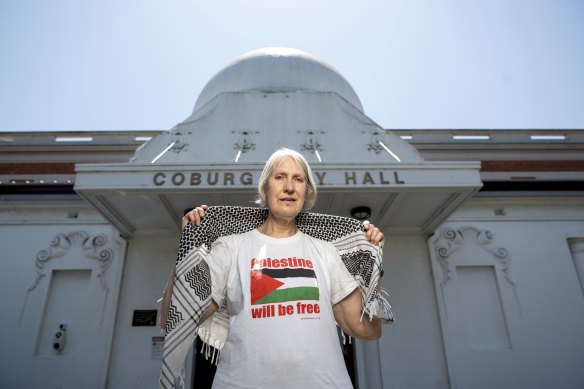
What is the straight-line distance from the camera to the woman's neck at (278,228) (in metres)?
1.92

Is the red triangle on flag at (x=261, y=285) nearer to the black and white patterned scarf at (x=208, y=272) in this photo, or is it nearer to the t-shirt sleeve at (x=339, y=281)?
the black and white patterned scarf at (x=208, y=272)

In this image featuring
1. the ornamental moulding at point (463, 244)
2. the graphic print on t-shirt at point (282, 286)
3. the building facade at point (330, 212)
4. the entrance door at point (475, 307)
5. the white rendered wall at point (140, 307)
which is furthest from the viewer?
the ornamental moulding at point (463, 244)

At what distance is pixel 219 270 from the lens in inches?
69.8

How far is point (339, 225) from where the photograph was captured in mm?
2137

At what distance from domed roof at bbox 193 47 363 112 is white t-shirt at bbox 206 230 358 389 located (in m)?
6.04

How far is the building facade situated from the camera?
5.25 m

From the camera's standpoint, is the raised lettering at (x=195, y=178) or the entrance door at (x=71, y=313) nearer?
the raised lettering at (x=195, y=178)

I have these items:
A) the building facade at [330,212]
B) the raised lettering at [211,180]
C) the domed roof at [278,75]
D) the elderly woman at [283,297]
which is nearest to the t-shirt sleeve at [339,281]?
the elderly woman at [283,297]

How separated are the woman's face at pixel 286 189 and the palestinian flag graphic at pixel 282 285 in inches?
13.7

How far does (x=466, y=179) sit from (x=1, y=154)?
1113 cm

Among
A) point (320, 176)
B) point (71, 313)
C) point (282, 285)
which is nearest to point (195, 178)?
point (320, 176)

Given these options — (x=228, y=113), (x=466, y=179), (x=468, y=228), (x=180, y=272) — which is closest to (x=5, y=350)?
(x=228, y=113)

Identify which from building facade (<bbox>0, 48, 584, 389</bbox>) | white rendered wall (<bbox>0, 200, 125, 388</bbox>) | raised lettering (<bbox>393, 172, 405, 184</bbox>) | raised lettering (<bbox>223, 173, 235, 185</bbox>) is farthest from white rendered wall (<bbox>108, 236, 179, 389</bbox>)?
raised lettering (<bbox>393, 172, 405, 184</bbox>)

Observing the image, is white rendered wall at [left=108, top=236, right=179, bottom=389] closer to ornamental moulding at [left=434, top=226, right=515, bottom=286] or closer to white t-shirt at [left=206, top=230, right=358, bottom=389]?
white t-shirt at [left=206, top=230, right=358, bottom=389]
